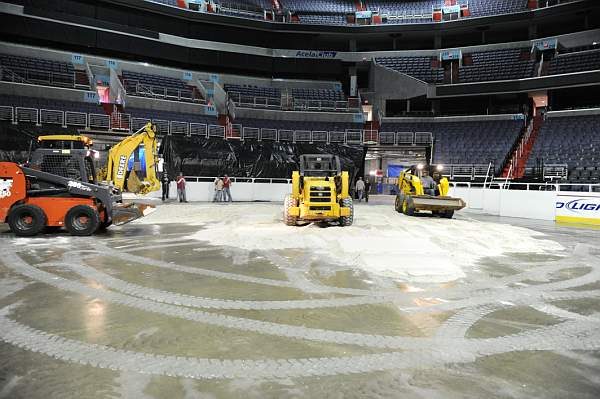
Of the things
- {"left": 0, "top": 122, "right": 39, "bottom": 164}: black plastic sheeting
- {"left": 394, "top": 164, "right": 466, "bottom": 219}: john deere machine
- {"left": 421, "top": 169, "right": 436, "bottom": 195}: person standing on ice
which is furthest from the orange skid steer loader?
{"left": 0, "top": 122, "right": 39, "bottom": 164}: black plastic sheeting

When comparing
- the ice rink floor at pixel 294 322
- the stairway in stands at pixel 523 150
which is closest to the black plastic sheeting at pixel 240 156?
the stairway in stands at pixel 523 150

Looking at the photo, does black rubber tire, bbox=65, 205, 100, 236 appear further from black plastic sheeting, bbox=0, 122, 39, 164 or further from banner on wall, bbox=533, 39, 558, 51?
banner on wall, bbox=533, 39, 558, 51

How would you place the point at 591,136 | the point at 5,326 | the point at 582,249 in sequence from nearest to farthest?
the point at 5,326 → the point at 582,249 → the point at 591,136

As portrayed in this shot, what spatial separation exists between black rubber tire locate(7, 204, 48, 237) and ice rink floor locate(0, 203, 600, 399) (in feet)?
3.19

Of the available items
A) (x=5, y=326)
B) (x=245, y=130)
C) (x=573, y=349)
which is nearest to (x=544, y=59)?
(x=245, y=130)

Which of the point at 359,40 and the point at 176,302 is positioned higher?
the point at 359,40

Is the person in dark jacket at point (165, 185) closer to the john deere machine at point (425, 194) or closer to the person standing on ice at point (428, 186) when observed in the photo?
the john deere machine at point (425, 194)

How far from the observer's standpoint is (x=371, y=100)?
36875 mm

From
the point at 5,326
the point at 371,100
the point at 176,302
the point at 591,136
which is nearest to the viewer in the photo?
the point at 5,326

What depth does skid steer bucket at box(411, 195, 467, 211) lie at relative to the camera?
48.3 feet

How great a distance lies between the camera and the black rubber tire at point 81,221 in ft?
31.0

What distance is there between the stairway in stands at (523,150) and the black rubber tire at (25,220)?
25280mm

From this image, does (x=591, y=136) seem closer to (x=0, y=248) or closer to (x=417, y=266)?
(x=417, y=266)

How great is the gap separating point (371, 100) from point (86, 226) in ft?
103
